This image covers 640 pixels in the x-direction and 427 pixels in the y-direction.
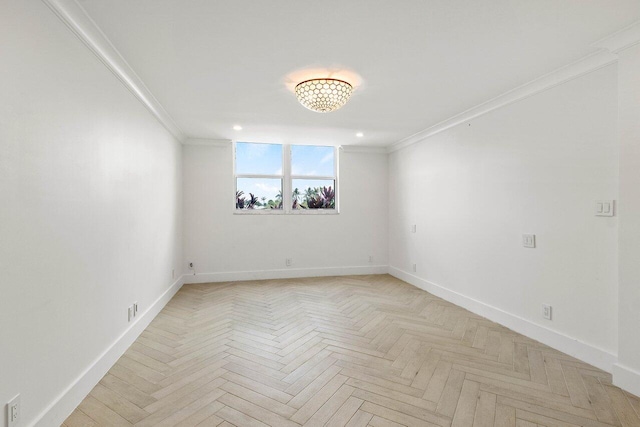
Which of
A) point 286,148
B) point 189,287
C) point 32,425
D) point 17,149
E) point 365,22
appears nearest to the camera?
point 17,149

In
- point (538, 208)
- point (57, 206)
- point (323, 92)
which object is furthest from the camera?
point (538, 208)

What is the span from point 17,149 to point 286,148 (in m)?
4.19

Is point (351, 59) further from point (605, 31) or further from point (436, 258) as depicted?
point (436, 258)

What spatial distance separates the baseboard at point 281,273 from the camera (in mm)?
4996

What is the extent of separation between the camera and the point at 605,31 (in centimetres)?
201

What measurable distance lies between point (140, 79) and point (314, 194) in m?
3.35

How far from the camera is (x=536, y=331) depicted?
111 inches

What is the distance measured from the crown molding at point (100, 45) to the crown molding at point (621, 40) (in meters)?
3.32

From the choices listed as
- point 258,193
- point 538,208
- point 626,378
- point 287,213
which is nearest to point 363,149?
point 287,213

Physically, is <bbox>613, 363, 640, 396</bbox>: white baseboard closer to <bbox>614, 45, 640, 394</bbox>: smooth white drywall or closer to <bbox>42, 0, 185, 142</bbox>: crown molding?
<bbox>614, 45, 640, 394</bbox>: smooth white drywall

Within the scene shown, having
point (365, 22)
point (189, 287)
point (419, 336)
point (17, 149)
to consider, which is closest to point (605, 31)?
point (365, 22)

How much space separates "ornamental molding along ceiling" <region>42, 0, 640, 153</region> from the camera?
5.72ft

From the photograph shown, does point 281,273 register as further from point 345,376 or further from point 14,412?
point 14,412

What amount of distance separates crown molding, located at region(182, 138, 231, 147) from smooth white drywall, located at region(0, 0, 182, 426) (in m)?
2.22
